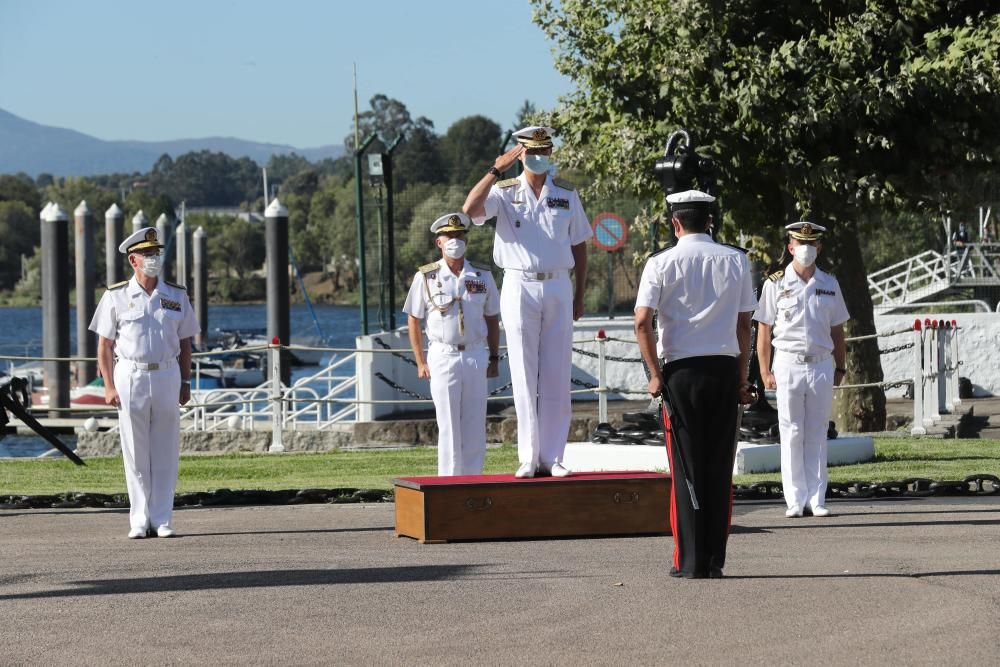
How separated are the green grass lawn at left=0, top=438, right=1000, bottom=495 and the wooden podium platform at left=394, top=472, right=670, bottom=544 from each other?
413 centimetres

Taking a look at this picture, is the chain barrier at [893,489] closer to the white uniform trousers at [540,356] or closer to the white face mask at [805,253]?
the white face mask at [805,253]

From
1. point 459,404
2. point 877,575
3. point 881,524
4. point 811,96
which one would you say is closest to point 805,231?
point 881,524

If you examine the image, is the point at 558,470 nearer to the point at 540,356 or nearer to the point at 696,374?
the point at 540,356

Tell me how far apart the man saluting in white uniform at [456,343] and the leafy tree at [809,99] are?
23.0 feet

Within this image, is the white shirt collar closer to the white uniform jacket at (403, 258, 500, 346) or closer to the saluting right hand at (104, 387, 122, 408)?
the white uniform jacket at (403, 258, 500, 346)

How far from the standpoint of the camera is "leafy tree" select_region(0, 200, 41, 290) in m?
152

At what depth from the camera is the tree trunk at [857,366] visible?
2148 cm

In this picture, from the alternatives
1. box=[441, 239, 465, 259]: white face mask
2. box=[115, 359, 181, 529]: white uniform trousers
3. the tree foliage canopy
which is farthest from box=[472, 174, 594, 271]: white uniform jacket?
the tree foliage canopy

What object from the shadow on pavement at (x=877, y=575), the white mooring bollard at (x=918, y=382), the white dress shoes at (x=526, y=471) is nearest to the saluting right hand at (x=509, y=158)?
the white dress shoes at (x=526, y=471)

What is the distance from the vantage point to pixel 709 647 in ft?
22.7

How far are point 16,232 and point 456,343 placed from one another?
147239 mm

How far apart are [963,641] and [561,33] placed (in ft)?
51.2

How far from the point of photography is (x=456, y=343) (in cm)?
1262

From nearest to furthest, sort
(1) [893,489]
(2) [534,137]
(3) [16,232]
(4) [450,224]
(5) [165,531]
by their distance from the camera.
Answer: (2) [534,137] < (5) [165,531] < (4) [450,224] < (1) [893,489] < (3) [16,232]
